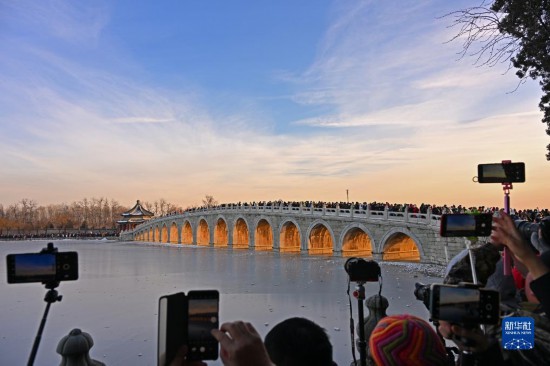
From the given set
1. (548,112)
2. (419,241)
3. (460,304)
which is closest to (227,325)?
(460,304)

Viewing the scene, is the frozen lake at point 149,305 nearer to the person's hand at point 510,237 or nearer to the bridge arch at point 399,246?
the bridge arch at point 399,246

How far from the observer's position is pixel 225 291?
13.3 metres

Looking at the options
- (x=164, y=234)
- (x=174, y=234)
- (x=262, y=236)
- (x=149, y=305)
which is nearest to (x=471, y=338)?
(x=149, y=305)

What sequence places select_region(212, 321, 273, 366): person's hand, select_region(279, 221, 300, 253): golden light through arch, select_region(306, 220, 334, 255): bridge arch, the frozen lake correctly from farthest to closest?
select_region(279, 221, 300, 253): golden light through arch < select_region(306, 220, 334, 255): bridge arch < the frozen lake < select_region(212, 321, 273, 366): person's hand

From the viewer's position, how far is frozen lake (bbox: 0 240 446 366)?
7.25 metres

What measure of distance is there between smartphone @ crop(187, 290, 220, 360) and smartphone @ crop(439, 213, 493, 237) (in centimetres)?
143

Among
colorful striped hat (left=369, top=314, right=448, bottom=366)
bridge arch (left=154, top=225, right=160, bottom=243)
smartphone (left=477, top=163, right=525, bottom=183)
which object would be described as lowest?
bridge arch (left=154, top=225, right=160, bottom=243)

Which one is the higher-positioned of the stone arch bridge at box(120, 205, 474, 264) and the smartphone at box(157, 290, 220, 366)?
the smartphone at box(157, 290, 220, 366)

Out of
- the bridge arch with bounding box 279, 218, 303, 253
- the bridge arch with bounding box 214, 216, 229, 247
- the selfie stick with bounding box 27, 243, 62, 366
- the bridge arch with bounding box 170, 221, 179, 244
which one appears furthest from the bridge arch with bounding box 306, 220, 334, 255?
the selfie stick with bounding box 27, 243, 62, 366

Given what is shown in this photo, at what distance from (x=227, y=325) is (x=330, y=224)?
26.0m

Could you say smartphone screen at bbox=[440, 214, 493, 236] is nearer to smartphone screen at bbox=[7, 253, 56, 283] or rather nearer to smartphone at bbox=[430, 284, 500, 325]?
smartphone at bbox=[430, 284, 500, 325]

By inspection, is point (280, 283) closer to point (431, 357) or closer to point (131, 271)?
point (131, 271)

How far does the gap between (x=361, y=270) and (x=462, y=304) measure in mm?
1658

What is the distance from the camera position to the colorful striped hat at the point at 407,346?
1.65m
